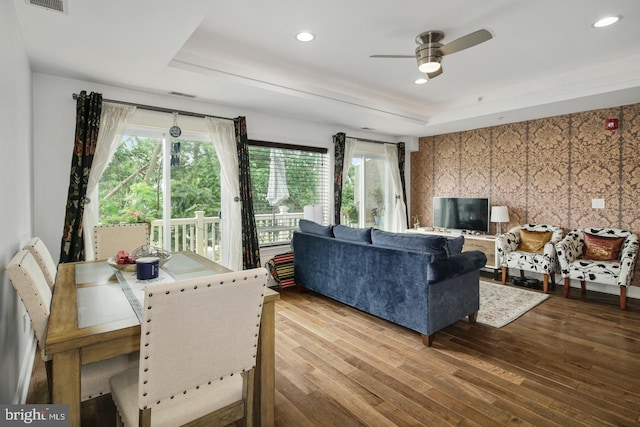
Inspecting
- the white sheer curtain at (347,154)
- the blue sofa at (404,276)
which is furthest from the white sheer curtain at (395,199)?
the blue sofa at (404,276)

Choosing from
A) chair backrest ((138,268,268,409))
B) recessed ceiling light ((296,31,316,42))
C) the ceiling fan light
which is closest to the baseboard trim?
chair backrest ((138,268,268,409))

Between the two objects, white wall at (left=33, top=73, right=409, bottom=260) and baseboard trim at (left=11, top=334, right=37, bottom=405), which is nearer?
baseboard trim at (left=11, top=334, right=37, bottom=405)

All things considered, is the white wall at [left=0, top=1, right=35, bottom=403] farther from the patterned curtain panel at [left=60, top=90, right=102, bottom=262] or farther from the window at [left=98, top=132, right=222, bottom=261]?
the window at [left=98, top=132, right=222, bottom=261]

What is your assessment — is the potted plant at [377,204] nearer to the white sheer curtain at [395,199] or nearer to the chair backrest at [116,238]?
→ the white sheer curtain at [395,199]

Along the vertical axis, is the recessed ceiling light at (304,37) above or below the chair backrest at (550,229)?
above

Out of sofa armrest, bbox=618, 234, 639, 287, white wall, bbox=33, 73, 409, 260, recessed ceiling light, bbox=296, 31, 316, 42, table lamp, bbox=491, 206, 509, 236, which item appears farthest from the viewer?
table lamp, bbox=491, 206, 509, 236

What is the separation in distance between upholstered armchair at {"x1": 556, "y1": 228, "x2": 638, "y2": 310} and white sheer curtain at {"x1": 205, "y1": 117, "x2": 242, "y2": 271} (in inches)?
162

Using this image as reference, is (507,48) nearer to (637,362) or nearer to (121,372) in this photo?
(637,362)

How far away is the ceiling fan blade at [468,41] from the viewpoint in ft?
8.04

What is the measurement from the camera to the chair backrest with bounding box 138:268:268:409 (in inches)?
47.6

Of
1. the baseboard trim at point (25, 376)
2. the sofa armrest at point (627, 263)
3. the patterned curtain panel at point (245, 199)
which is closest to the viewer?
the baseboard trim at point (25, 376)

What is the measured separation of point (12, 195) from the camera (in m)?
2.09

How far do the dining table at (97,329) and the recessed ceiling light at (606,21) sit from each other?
3498 millimetres

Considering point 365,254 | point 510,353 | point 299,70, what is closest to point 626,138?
point 510,353
